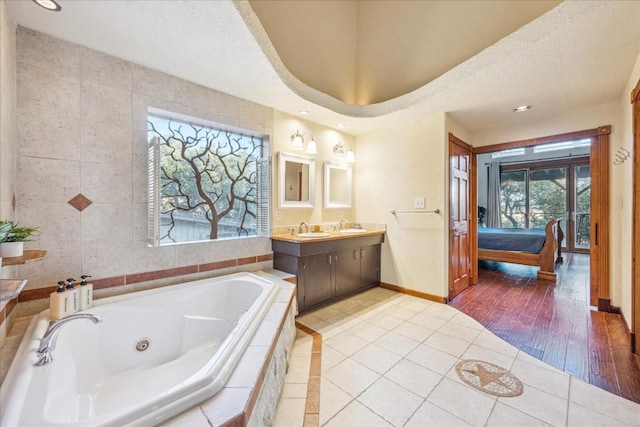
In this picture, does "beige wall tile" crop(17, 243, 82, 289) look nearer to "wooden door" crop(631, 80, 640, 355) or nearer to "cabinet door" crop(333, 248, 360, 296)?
"cabinet door" crop(333, 248, 360, 296)

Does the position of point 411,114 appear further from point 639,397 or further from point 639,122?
point 639,397

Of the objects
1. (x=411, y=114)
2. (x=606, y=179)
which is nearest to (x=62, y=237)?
(x=411, y=114)

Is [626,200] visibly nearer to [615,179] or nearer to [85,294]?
[615,179]

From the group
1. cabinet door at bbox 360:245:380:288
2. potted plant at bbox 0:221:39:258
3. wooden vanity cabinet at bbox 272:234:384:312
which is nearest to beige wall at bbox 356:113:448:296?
cabinet door at bbox 360:245:380:288

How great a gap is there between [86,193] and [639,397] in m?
3.91

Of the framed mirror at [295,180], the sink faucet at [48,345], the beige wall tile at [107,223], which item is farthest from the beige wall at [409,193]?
the sink faucet at [48,345]

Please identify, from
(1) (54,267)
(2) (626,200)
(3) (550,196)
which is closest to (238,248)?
(1) (54,267)

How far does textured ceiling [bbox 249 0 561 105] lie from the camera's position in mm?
2354

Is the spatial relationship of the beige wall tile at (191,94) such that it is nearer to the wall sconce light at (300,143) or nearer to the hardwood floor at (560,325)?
the wall sconce light at (300,143)

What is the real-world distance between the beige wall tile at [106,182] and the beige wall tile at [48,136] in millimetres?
128

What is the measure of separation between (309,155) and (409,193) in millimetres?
1420

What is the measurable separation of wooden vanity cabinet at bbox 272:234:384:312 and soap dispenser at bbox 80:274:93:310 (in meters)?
1.61

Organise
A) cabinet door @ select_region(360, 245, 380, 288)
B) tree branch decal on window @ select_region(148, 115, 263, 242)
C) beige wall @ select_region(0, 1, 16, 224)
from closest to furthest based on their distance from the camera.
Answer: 1. beige wall @ select_region(0, 1, 16, 224)
2. tree branch decal on window @ select_region(148, 115, 263, 242)
3. cabinet door @ select_region(360, 245, 380, 288)

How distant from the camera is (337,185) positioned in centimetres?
394
